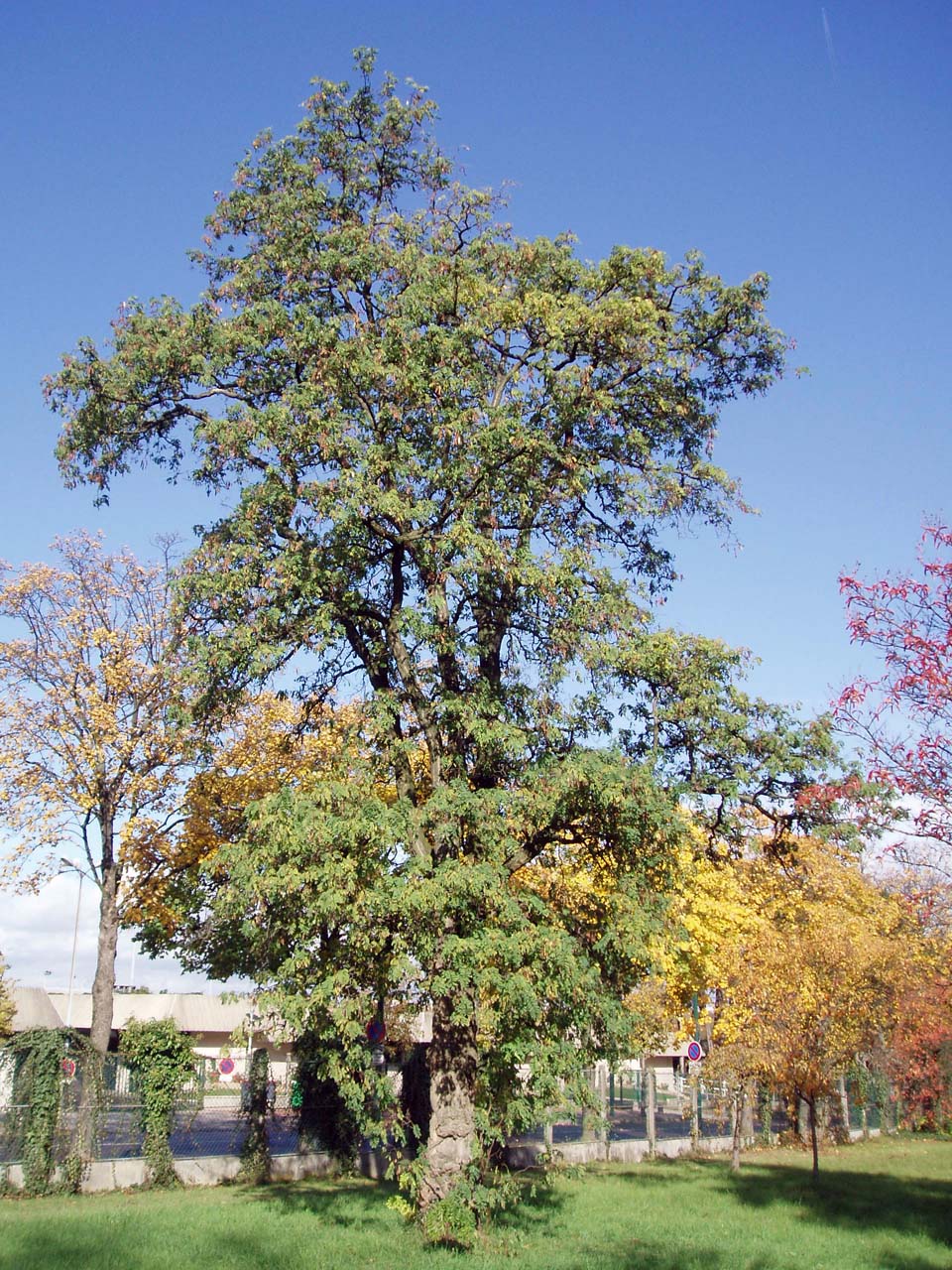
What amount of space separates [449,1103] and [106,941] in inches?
466

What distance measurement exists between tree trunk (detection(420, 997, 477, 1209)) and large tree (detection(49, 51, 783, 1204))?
4cm

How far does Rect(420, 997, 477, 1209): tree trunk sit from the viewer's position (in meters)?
13.3

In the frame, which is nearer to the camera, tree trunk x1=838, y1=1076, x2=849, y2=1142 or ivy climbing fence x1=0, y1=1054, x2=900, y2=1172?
ivy climbing fence x1=0, y1=1054, x2=900, y2=1172

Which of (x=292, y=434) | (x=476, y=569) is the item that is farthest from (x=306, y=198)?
(x=476, y=569)

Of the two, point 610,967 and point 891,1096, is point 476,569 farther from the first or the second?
point 891,1096

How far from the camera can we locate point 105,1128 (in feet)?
56.5

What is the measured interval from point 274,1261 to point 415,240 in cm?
1368

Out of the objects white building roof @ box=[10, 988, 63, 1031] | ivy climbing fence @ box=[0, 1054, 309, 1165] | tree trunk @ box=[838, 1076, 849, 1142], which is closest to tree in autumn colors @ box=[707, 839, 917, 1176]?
ivy climbing fence @ box=[0, 1054, 309, 1165]

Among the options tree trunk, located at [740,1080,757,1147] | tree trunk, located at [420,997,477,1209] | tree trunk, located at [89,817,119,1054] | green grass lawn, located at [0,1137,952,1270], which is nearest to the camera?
green grass lawn, located at [0,1137,952,1270]

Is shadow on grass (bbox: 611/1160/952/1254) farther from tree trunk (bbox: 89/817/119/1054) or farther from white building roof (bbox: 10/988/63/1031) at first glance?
white building roof (bbox: 10/988/63/1031)

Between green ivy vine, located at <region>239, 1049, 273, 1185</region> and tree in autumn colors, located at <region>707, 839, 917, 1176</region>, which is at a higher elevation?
tree in autumn colors, located at <region>707, 839, 917, 1176</region>

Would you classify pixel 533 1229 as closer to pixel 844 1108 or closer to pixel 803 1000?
pixel 803 1000

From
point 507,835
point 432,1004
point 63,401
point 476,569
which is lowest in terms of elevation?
point 432,1004

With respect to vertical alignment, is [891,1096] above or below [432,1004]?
below
